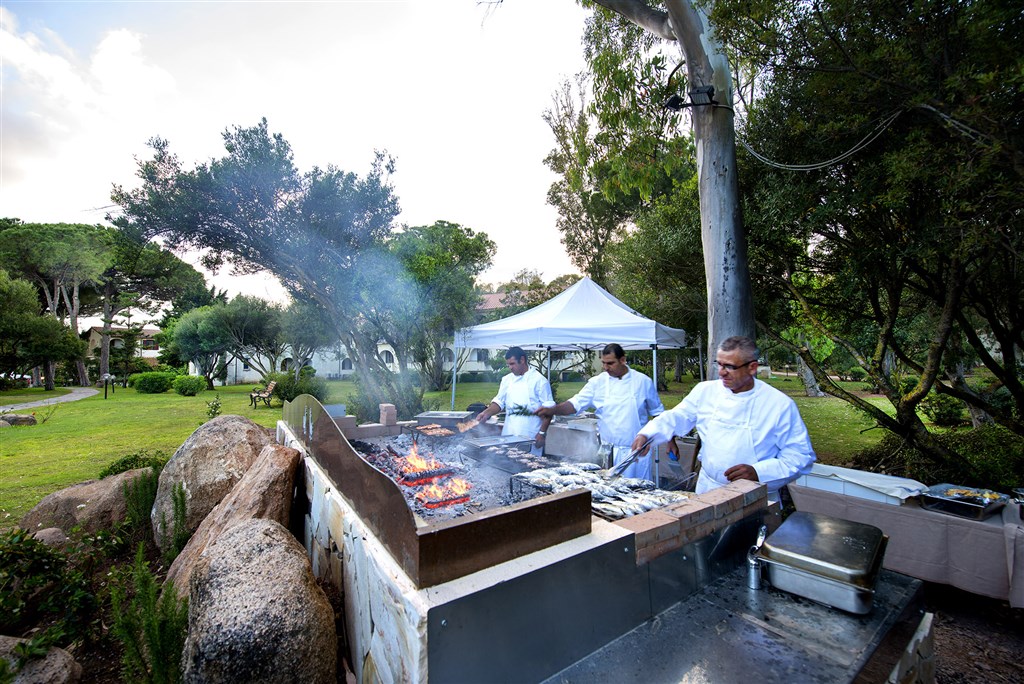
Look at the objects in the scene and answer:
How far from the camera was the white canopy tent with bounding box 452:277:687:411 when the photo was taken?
7484mm

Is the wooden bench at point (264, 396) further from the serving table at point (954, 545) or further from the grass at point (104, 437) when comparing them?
the serving table at point (954, 545)

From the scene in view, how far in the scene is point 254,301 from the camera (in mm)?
28625

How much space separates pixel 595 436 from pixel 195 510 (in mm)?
4134

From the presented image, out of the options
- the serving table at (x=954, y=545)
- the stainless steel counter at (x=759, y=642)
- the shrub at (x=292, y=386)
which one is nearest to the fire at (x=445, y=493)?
the stainless steel counter at (x=759, y=642)

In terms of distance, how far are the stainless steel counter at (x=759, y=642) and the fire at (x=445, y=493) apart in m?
1.04

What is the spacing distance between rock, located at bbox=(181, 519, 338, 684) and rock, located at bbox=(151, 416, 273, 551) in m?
2.38

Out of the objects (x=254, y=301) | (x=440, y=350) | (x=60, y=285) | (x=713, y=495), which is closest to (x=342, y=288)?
(x=440, y=350)

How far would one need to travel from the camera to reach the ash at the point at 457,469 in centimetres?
227

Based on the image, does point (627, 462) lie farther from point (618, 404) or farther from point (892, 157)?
point (892, 157)

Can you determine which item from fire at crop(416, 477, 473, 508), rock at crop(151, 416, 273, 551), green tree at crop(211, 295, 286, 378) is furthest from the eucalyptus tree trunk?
green tree at crop(211, 295, 286, 378)

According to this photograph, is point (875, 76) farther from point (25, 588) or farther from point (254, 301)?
point (254, 301)

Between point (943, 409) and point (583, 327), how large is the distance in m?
10.8

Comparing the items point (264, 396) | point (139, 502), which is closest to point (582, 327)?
point (139, 502)

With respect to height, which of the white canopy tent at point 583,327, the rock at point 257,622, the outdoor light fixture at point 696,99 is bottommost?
the rock at point 257,622
